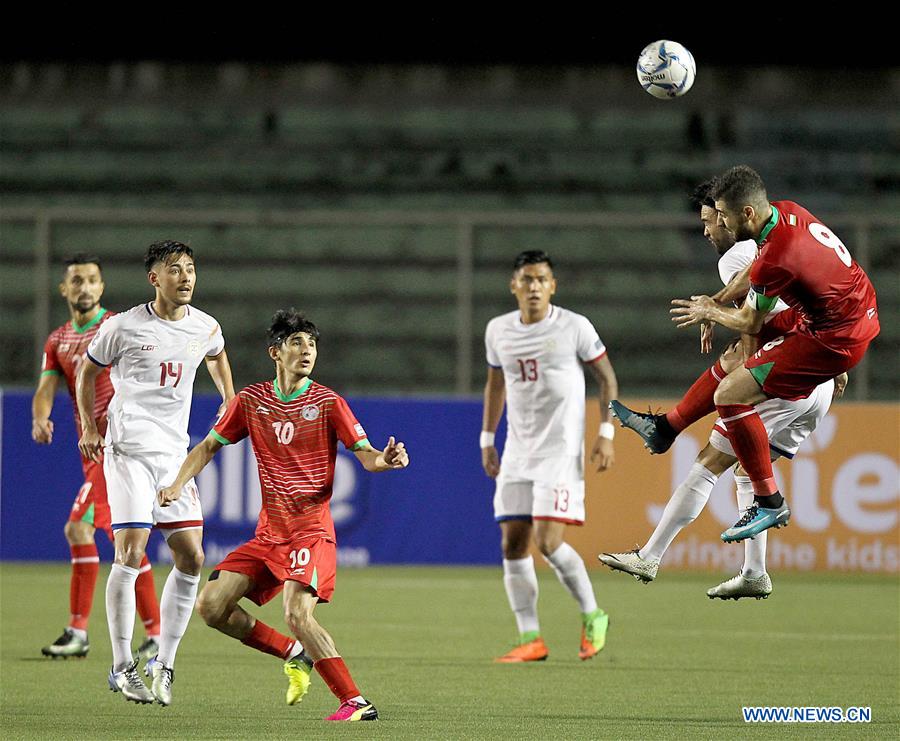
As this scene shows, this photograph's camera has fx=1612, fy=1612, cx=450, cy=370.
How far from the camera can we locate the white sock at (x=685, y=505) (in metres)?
7.27

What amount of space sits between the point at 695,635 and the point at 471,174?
7.78 m

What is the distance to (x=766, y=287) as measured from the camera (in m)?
6.36

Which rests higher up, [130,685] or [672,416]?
[672,416]

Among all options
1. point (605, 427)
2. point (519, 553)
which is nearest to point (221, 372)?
point (519, 553)

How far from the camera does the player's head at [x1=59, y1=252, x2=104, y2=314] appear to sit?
8.98 m

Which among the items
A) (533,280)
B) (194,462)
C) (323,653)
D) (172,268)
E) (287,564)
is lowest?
(323,653)

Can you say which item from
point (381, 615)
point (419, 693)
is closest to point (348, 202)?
point (381, 615)

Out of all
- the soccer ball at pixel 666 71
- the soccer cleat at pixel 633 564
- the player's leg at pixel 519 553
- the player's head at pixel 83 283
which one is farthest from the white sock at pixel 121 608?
the soccer ball at pixel 666 71

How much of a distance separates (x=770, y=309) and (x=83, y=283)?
415 centimetres

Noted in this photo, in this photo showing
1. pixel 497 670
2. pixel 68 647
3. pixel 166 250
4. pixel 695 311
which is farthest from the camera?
pixel 68 647

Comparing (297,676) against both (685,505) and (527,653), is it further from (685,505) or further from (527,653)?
(527,653)

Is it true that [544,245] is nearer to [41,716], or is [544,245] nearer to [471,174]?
[471,174]

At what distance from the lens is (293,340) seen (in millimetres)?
7098

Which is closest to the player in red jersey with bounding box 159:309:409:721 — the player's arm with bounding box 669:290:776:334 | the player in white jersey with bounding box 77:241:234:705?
the player in white jersey with bounding box 77:241:234:705
